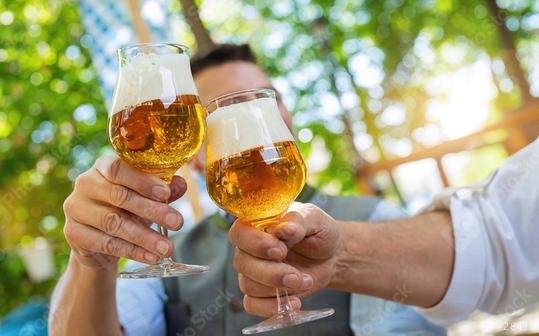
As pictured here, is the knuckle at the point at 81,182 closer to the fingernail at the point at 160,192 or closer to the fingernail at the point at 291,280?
the fingernail at the point at 160,192

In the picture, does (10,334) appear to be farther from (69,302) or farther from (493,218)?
(493,218)

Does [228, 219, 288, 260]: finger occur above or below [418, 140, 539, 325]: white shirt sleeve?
above

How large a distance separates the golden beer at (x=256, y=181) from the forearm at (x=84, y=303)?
22.1 inches

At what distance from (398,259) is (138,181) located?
745 mm

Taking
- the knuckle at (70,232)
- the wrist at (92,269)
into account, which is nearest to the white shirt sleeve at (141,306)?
the wrist at (92,269)

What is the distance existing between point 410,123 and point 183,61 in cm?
742

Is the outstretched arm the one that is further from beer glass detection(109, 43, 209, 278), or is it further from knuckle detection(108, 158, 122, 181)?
knuckle detection(108, 158, 122, 181)

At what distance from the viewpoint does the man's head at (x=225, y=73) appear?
2613 mm

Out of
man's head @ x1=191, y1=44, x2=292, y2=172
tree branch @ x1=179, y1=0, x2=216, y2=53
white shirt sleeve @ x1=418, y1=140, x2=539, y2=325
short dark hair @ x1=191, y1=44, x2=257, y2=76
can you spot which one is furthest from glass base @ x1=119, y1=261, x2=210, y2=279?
tree branch @ x1=179, y1=0, x2=216, y2=53

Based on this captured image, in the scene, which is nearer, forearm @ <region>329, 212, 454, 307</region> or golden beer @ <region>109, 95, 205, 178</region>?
golden beer @ <region>109, 95, 205, 178</region>

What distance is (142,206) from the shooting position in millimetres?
1152

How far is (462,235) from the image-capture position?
5.26 feet

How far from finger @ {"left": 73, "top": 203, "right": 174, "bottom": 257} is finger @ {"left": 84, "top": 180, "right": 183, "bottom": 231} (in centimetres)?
3

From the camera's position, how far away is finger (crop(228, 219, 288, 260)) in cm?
117
